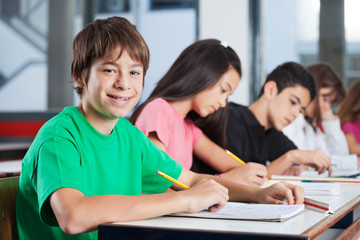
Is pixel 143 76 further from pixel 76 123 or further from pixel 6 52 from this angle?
pixel 6 52

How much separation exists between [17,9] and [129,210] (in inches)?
224

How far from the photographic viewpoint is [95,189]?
1245 mm

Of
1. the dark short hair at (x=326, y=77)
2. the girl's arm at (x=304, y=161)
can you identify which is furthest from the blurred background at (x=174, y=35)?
the girl's arm at (x=304, y=161)

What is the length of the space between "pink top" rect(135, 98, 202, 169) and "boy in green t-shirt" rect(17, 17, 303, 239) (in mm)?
423

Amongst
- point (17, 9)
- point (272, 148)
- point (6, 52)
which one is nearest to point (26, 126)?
point (6, 52)

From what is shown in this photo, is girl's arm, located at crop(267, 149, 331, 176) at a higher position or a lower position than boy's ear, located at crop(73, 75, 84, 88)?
lower

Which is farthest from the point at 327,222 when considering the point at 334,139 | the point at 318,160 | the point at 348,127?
the point at 348,127

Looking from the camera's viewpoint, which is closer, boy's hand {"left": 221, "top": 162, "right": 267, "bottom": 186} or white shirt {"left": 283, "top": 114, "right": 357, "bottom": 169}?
boy's hand {"left": 221, "top": 162, "right": 267, "bottom": 186}

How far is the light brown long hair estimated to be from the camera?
410 cm

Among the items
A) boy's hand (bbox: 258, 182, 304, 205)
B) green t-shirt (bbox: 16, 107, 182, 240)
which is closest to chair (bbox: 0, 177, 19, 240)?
green t-shirt (bbox: 16, 107, 182, 240)

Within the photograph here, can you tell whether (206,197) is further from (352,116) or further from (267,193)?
(352,116)

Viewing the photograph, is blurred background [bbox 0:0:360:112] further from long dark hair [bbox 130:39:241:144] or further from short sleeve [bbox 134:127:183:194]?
short sleeve [bbox 134:127:183:194]

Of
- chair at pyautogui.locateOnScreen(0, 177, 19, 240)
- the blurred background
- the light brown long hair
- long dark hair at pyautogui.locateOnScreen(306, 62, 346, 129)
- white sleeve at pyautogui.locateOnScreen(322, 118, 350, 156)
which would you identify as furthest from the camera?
the blurred background

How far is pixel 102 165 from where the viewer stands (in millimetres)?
1262
